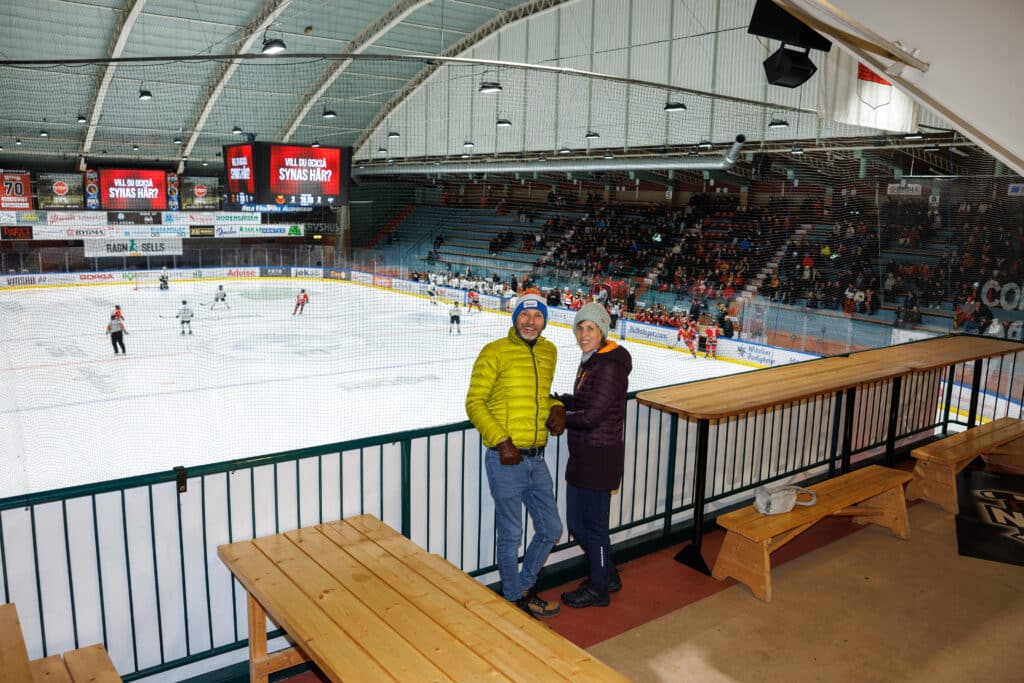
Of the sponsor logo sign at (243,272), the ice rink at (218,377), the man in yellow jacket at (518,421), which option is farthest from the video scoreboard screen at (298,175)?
the sponsor logo sign at (243,272)

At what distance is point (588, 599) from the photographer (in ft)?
11.6

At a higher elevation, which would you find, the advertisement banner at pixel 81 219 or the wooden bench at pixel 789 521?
the advertisement banner at pixel 81 219

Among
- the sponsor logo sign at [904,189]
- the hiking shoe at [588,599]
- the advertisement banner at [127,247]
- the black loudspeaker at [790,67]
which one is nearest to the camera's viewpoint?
the hiking shoe at [588,599]

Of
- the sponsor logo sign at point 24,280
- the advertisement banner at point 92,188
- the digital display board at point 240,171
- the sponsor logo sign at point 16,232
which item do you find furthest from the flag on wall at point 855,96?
the sponsor logo sign at point 24,280

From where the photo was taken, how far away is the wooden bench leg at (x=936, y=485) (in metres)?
4.80

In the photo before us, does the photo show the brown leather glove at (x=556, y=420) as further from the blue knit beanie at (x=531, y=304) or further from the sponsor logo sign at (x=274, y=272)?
the sponsor logo sign at (x=274, y=272)

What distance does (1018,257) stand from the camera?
798 cm

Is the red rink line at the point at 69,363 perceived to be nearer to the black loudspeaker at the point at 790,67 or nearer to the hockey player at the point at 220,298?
the hockey player at the point at 220,298

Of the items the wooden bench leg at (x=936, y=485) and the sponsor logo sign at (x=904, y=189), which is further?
the sponsor logo sign at (x=904, y=189)

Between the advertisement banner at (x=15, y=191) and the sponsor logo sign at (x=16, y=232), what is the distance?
1.66 m

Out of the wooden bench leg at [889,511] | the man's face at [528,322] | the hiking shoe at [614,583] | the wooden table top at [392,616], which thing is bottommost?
the hiking shoe at [614,583]

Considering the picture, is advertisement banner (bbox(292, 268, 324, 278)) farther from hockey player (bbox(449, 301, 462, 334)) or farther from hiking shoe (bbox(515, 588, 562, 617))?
hiking shoe (bbox(515, 588, 562, 617))

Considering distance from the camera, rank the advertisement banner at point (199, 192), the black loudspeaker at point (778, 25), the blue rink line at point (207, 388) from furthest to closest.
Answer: the advertisement banner at point (199, 192), the blue rink line at point (207, 388), the black loudspeaker at point (778, 25)

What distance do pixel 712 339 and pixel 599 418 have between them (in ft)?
42.1
